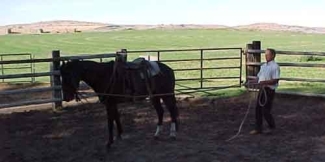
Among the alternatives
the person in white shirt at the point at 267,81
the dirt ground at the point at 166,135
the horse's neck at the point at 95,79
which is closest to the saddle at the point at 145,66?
the horse's neck at the point at 95,79

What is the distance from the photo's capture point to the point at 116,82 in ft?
26.6

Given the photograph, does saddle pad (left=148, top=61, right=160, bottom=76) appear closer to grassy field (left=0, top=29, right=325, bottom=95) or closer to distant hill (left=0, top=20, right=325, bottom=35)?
grassy field (left=0, top=29, right=325, bottom=95)

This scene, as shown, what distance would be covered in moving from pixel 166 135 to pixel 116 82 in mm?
1426

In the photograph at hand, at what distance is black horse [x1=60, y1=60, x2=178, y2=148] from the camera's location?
7.73 m

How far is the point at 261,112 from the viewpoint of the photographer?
8836 mm

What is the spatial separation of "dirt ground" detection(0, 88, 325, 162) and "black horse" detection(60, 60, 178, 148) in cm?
52

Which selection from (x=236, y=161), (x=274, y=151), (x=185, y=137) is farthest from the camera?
(x=185, y=137)

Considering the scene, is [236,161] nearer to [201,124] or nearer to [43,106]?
[201,124]

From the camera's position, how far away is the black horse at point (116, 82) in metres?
7.73

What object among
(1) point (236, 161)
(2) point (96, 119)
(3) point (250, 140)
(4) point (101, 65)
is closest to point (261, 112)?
(3) point (250, 140)

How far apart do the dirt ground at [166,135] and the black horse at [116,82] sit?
0.52m

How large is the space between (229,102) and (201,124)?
8.88ft

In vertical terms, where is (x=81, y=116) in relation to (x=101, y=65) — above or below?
below

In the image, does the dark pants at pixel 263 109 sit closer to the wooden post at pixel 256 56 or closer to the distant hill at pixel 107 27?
A: the wooden post at pixel 256 56
